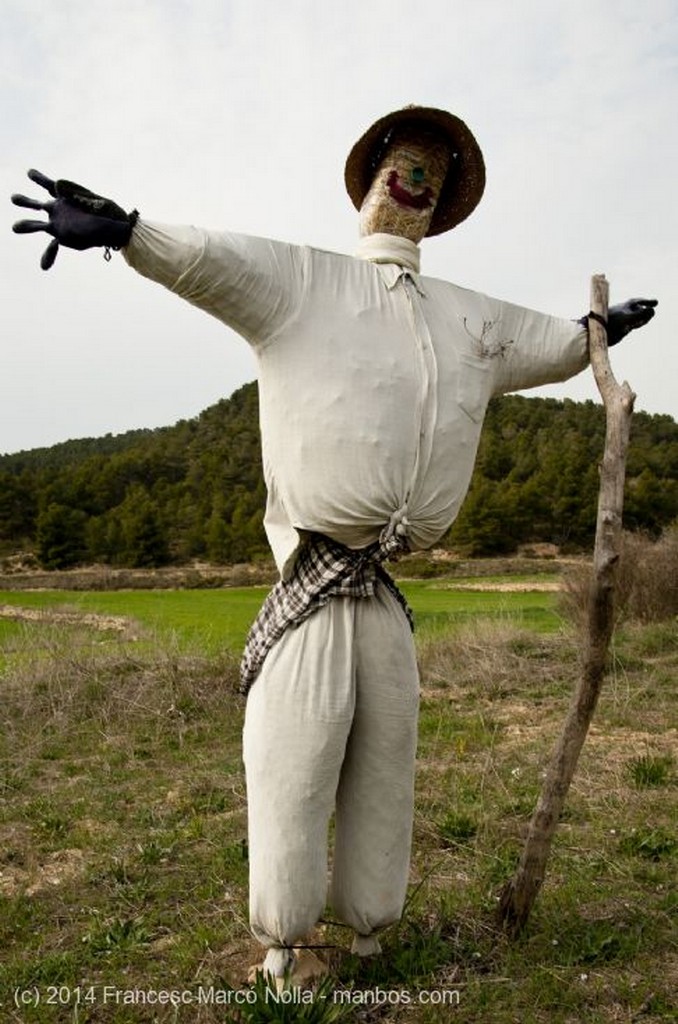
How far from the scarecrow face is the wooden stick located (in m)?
0.77

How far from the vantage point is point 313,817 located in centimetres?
231

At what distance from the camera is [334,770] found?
7.73 ft

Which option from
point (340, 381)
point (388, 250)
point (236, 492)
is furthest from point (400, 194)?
point (236, 492)

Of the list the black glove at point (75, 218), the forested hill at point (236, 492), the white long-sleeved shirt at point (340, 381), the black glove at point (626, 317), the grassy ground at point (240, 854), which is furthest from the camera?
the forested hill at point (236, 492)

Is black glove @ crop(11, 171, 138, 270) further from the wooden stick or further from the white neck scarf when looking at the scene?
the wooden stick

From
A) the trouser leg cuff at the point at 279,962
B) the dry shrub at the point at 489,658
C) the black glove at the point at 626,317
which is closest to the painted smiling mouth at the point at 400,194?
the black glove at the point at 626,317

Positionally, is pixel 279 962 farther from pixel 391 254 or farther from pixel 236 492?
pixel 236 492

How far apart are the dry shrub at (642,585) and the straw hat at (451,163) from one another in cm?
963

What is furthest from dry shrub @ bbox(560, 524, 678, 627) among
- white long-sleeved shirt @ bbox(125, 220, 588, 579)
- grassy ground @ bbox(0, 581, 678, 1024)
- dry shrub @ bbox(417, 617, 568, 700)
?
white long-sleeved shirt @ bbox(125, 220, 588, 579)

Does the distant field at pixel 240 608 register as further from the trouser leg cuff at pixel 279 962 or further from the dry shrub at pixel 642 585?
the trouser leg cuff at pixel 279 962

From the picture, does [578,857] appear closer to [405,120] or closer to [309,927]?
[309,927]

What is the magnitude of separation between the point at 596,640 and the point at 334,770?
0.83 m

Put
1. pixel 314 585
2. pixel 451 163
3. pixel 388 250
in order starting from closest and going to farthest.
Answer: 1. pixel 314 585
2. pixel 388 250
3. pixel 451 163

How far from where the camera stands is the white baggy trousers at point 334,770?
230 centimetres
